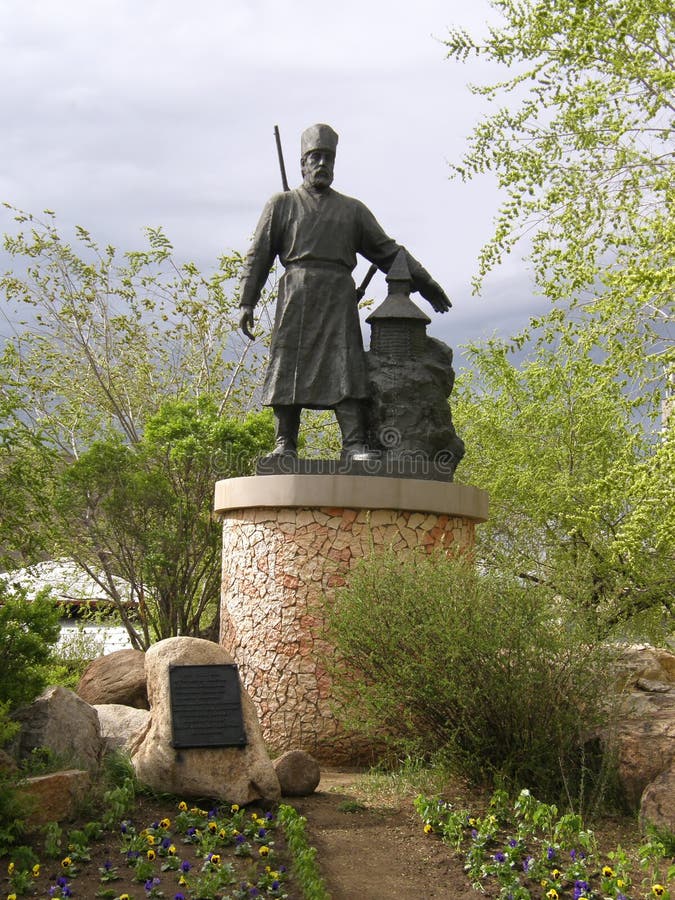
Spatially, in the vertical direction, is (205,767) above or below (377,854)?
above

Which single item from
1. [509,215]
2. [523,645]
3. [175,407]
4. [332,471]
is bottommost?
[523,645]

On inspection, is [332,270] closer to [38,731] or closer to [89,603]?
[38,731]

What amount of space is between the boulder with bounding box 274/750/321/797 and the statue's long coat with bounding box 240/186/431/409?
2767mm

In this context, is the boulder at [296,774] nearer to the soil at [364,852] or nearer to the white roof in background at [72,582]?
the soil at [364,852]

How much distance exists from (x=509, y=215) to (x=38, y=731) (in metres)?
6.00

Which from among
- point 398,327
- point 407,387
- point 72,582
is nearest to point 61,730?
point 407,387

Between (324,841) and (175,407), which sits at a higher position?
(175,407)

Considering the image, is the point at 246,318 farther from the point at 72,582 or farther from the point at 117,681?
the point at 72,582

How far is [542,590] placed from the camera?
5344mm

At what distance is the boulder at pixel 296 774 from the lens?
216 inches

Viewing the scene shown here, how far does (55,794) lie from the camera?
182 inches

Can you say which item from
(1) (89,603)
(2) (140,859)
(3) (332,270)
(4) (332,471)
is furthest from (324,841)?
Answer: (1) (89,603)

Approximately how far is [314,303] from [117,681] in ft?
10.2

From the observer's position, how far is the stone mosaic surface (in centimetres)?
674
